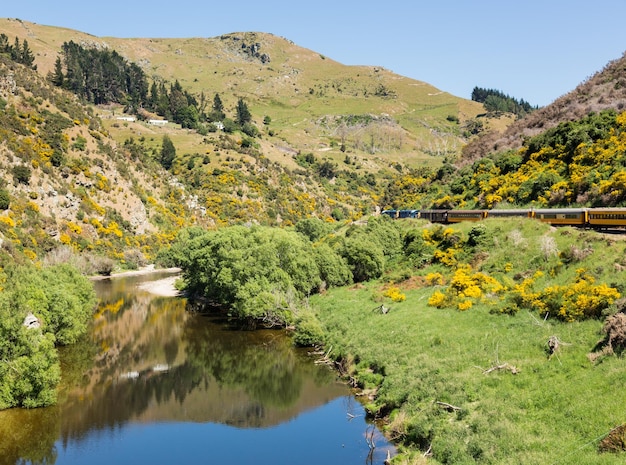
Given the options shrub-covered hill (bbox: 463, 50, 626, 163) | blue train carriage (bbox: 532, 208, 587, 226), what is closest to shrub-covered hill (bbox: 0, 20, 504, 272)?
shrub-covered hill (bbox: 463, 50, 626, 163)

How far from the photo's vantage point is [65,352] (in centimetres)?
5288

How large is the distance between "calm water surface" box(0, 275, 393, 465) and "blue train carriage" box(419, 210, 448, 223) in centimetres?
2944

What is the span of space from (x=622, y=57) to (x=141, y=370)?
315 ft

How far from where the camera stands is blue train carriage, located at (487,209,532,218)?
5822 centimetres

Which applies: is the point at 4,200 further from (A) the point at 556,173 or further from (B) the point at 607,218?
(B) the point at 607,218

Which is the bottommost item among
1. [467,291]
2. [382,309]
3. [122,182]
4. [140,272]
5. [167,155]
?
[140,272]

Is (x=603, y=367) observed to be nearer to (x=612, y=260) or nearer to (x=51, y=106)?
(x=612, y=260)

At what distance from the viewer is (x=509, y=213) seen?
6156 cm

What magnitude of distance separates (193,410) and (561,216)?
1549 inches

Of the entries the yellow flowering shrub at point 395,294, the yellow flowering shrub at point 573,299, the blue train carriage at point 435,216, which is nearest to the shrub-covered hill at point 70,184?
the yellow flowering shrub at point 395,294

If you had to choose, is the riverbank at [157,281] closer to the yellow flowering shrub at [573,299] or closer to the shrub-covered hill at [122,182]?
the shrub-covered hill at [122,182]

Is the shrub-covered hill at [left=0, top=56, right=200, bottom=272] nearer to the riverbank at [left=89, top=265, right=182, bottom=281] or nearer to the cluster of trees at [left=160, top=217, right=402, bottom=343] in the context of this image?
the riverbank at [left=89, top=265, right=182, bottom=281]

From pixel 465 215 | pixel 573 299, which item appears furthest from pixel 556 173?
pixel 573 299

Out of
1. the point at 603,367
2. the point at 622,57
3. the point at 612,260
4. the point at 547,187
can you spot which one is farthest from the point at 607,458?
the point at 622,57
